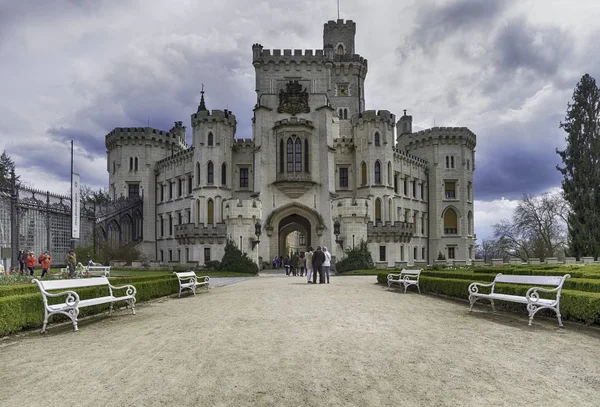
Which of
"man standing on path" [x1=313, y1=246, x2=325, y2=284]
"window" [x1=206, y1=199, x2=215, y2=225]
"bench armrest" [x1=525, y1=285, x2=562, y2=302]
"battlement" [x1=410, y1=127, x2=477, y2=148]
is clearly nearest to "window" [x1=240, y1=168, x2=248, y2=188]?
"window" [x1=206, y1=199, x2=215, y2=225]

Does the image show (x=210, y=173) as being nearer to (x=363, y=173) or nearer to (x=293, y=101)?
(x=293, y=101)

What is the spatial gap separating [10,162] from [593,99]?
63.4 meters

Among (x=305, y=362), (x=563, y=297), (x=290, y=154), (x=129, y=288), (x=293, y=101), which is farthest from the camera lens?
(x=293, y=101)

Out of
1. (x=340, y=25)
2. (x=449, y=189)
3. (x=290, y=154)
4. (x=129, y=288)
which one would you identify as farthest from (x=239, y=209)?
(x=340, y=25)

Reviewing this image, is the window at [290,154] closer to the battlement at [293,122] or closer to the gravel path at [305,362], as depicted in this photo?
the battlement at [293,122]

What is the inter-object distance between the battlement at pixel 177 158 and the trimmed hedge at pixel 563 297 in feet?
116

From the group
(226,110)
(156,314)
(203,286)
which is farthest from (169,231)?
(156,314)

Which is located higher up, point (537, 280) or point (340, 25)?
point (340, 25)

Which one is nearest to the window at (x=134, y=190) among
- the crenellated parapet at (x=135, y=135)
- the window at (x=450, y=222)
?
the crenellated parapet at (x=135, y=135)

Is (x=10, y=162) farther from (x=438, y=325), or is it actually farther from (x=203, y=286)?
(x=438, y=325)

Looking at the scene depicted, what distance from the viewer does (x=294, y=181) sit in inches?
1640

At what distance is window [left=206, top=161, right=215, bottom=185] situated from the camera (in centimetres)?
4550

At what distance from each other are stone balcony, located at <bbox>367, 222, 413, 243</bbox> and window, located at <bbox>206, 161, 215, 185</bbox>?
1543cm

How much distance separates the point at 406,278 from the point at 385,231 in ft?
80.3
